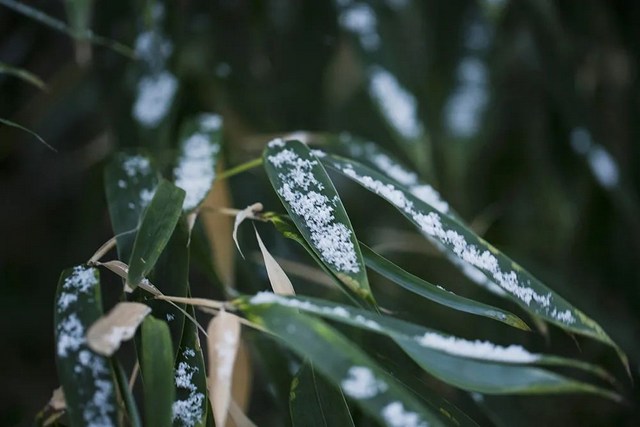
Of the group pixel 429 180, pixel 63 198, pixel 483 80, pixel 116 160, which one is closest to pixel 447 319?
pixel 429 180

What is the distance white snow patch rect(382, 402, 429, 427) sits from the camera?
28 centimetres

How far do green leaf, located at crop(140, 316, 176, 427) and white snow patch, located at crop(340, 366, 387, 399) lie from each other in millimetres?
80

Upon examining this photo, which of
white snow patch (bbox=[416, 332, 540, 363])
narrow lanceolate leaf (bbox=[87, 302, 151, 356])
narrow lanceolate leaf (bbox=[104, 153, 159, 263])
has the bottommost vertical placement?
narrow lanceolate leaf (bbox=[87, 302, 151, 356])

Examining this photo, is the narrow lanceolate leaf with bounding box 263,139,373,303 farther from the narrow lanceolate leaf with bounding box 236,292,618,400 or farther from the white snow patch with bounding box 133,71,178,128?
the white snow patch with bounding box 133,71,178,128

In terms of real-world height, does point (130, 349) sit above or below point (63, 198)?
below

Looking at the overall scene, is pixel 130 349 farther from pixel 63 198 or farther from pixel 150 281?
pixel 150 281

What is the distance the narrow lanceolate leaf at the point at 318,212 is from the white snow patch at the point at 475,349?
4 centimetres

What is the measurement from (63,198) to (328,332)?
0.74 meters

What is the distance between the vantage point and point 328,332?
29 cm

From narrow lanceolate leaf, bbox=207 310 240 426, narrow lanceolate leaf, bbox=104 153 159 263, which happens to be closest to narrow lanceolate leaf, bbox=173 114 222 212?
narrow lanceolate leaf, bbox=104 153 159 263

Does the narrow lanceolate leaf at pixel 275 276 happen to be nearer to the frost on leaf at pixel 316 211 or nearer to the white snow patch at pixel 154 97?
the frost on leaf at pixel 316 211

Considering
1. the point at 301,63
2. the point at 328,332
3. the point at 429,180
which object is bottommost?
the point at 328,332

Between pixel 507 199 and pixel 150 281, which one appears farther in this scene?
pixel 507 199

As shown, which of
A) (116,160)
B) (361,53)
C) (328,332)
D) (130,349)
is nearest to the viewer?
(328,332)
